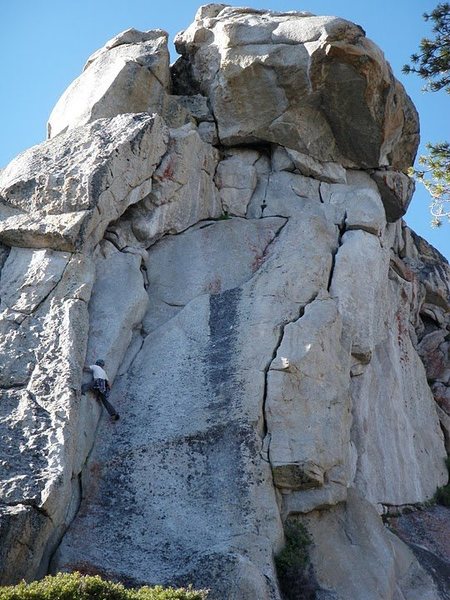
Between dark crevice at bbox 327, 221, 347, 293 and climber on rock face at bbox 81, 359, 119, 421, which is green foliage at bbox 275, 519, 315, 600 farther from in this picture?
dark crevice at bbox 327, 221, 347, 293

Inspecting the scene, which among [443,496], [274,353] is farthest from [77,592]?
[443,496]

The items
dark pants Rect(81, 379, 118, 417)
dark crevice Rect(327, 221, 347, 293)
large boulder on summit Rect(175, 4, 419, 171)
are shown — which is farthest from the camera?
large boulder on summit Rect(175, 4, 419, 171)

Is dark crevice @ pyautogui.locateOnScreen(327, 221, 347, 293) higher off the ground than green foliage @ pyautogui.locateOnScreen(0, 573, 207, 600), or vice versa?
dark crevice @ pyautogui.locateOnScreen(327, 221, 347, 293)

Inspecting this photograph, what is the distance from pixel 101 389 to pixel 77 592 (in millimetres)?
7047

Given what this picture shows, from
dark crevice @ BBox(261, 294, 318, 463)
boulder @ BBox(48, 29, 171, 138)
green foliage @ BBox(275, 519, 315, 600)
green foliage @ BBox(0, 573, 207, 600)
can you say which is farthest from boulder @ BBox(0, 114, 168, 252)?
green foliage @ BBox(0, 573, 207, 600)

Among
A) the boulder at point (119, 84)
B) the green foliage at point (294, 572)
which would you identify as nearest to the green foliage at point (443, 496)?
the green foliage at point (294, 572)

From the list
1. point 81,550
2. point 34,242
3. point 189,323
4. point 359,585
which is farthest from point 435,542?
point 34,242

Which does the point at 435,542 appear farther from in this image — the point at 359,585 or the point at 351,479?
the point at 359,585

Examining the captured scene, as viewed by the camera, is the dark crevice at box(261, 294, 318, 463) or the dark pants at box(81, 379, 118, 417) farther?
the dark pants at box(81, 379, 118, 417)

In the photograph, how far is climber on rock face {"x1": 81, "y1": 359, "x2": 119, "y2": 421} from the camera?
18.9m

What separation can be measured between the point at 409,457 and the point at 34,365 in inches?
438

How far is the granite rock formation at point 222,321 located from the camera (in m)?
17.0

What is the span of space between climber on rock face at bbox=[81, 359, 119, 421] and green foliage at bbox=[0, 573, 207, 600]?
6.45 meters

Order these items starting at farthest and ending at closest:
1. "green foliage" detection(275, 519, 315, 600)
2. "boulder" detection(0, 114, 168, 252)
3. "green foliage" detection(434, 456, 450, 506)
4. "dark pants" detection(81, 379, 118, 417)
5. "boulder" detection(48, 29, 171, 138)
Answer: "green foliage" detection(434, 456, 450, 506), "boulder" detection(48, 29, 171, 138), "boulder" detection(0, 114, 168, 252), "dark pants" detection(81, 379, 118, 417), "green foliage" detection(275, 519, 315, 600)
